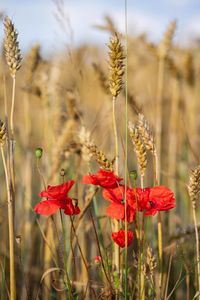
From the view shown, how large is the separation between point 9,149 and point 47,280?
68cm

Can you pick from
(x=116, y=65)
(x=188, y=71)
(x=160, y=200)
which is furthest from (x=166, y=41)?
(x=160, y=200)

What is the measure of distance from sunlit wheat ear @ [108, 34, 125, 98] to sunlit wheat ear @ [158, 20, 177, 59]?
3.38 feet

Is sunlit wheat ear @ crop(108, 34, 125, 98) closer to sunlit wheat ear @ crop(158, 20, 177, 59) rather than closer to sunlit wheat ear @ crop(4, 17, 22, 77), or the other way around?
sunlit wheat ear @ crop(4, 17, 22, 77)

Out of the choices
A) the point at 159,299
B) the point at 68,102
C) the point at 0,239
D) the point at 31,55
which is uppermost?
the point at 31,55

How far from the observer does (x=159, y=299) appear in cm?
105

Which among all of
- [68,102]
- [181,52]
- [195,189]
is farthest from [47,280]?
[181,52]

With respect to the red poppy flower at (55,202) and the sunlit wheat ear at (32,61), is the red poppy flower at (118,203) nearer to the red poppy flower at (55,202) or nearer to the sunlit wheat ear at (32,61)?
the red poppy flower at (55,202)

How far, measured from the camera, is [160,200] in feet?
2.80

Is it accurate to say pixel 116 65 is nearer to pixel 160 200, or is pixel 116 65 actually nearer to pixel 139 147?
pixel 139 147

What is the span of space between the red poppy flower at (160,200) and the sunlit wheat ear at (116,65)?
0.72 ft

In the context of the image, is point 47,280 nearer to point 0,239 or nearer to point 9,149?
point 0,239

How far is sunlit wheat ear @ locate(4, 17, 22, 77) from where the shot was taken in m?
0.92

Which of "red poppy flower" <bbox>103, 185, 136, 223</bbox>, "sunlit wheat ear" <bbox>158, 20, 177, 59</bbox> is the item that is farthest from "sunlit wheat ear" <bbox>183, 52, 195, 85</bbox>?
"red poppy flower" <bbox>103, 185, 136, 223</bbox>

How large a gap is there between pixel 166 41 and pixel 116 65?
3.43 feet
